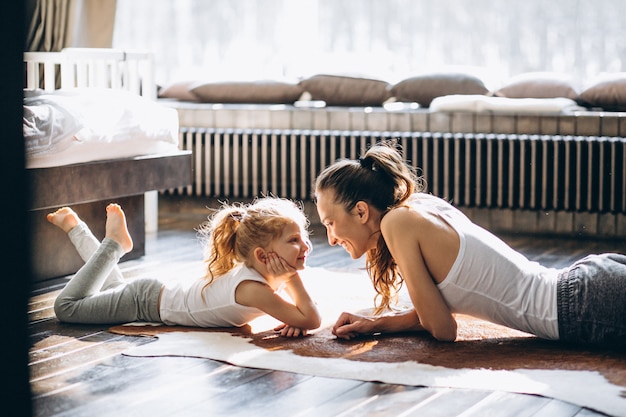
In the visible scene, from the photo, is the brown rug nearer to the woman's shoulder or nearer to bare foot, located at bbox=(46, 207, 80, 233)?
the woman's shoulder

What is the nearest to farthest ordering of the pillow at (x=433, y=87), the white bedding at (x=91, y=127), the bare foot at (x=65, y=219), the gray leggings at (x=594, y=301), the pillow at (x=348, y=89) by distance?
the gray leggings at (x=594, y=301) → the bare foot at (x=65, y=219) → the white bedding at (x=91, y=127) → the pillow at (x=433, y=87) → the pillow at (x=348, y=89)

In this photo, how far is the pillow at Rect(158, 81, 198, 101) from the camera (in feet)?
18.0

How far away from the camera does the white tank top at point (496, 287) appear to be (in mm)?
2504

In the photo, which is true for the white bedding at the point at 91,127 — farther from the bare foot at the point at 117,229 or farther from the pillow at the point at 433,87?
the pillow at the point at 433,87

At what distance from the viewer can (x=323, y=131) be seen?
5.14 meters

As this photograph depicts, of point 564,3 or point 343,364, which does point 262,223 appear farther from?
point 564,3

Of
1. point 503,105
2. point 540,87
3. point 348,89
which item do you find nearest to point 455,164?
point 503,105

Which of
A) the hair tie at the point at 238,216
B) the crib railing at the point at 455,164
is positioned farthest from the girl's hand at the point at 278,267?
the crib railing at the point at 455,164

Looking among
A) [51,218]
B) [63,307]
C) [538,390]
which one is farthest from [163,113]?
[538,390]

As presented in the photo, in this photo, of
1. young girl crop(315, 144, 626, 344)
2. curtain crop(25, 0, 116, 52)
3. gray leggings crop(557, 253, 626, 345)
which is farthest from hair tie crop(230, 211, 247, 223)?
curtain crop(25, 0, 116, 52)

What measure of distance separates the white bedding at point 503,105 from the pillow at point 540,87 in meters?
0.05

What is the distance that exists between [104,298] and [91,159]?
3.07ft

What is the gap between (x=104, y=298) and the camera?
2.84 m

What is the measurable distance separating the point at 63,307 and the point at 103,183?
893 millimetres
